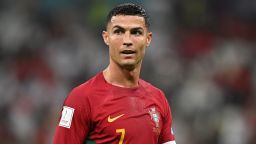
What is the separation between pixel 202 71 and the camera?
35.6 ft

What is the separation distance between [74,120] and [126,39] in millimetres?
599

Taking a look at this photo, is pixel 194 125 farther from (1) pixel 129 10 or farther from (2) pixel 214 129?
(1) pixel 129 10

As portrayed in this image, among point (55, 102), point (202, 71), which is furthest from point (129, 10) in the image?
point (202, 71)

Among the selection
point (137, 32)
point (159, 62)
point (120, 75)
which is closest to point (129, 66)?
point (120, 75)

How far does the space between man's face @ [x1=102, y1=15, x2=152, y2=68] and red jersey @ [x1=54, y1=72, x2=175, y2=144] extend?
21 cm

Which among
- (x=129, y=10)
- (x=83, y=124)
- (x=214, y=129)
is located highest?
(x=129, y=10)

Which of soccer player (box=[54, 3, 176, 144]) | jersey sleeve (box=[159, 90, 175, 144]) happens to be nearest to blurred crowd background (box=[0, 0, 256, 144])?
jersey sleeve (box=[159, 90, 175, 144])

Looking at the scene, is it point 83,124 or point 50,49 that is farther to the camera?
point 50,49

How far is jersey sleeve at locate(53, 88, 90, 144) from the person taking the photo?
4.27 metres

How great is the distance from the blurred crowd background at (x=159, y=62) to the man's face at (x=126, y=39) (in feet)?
16.3

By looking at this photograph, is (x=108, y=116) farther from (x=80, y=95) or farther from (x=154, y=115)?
(x=154, y=115)

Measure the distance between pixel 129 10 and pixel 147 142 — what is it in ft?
2.74

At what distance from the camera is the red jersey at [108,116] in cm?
429

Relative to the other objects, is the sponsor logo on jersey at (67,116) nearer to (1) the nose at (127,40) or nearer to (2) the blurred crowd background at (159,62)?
(1) the nose at (127,40)
